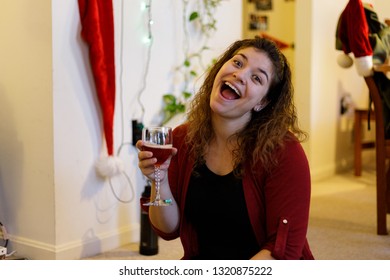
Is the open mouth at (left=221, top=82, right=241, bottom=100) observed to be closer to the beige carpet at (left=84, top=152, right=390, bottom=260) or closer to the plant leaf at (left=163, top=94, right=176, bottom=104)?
the beige carpet at (left=84, top=152, right=390, bottom=260)

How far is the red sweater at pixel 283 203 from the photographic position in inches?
46.8

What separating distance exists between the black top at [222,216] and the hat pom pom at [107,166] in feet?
3.23

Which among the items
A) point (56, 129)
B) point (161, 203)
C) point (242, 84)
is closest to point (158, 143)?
point (161, 203)

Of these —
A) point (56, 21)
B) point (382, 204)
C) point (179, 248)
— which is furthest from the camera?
point (382, 204)

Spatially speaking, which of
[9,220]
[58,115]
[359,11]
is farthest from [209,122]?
[359,11]

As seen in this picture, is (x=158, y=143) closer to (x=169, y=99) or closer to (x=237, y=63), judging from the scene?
(x=237, y=63)

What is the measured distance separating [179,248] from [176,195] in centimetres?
106

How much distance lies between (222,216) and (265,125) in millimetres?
242

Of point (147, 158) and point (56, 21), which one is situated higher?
point (56, 21)

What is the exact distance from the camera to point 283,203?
1.19 m

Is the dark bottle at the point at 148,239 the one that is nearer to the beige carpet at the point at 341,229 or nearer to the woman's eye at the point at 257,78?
the beige carpet at the point at 341,229

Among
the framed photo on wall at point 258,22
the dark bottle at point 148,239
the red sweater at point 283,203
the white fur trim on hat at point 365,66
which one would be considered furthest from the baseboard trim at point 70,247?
the framed photo on wall at point 258,22

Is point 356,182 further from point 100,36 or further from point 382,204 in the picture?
point 100,36

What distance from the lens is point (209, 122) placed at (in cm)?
138
